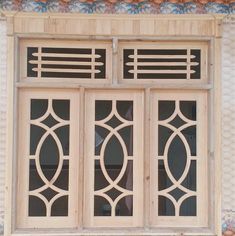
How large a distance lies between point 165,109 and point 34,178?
4.28 feet

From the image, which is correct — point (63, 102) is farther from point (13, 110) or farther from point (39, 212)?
point (39, 212)

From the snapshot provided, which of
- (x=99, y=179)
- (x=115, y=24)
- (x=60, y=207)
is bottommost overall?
(x=60, y=207)

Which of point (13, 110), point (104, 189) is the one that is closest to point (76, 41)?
point (13, 110)

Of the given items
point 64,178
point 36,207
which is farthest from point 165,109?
point 36,207

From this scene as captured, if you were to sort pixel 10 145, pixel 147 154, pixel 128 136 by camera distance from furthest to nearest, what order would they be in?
pixel 128 136
pixel 147 154
pixel 10 145

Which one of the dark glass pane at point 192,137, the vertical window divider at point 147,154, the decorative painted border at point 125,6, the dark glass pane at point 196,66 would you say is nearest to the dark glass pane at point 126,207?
the vertical window divider at point 147,154

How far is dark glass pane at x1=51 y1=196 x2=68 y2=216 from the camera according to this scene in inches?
212

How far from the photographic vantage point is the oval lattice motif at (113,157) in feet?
18.0

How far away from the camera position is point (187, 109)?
216 inches

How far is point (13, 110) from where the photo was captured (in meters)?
5.30

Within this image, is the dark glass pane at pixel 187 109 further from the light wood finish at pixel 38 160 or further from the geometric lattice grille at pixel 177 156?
the light wood finish at pixel 38 160

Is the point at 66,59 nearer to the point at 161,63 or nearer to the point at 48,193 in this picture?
the point at 161,63

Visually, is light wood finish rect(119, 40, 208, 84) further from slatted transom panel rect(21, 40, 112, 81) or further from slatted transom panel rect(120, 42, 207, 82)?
slatted transom panel rect(21, 40, 112, 81)

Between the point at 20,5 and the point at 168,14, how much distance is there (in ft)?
4.21
